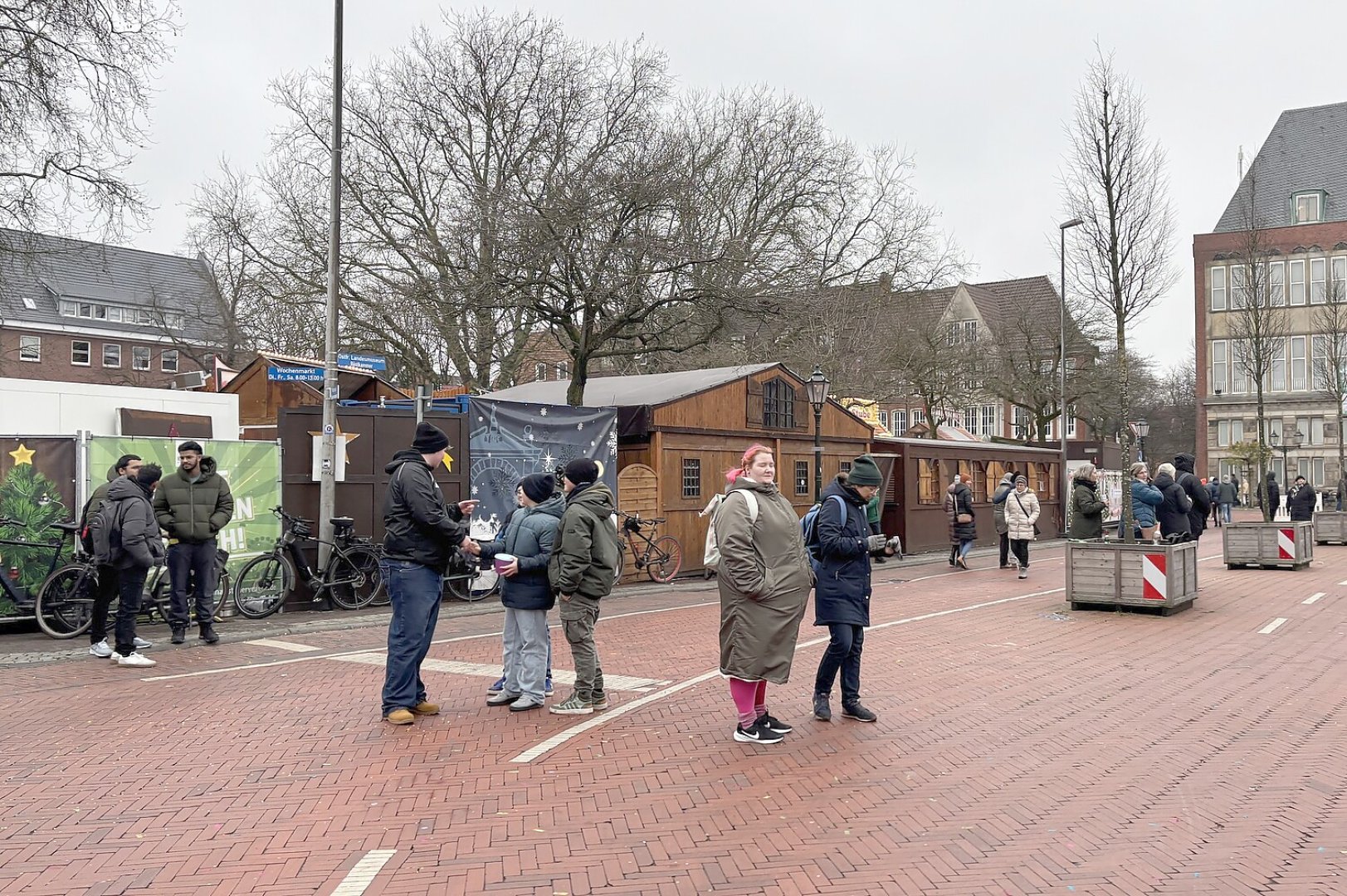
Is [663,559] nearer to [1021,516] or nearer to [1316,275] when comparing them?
[1021,516]

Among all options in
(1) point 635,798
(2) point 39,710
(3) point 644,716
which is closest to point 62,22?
(2) point 39,710

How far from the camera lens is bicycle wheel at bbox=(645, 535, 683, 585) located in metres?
17.5

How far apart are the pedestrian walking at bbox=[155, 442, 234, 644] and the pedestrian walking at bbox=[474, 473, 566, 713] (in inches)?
171

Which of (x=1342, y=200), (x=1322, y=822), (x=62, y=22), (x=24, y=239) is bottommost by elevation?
(x=1322, y=822)

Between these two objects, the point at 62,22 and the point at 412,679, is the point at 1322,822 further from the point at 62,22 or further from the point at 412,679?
the point at 62,22

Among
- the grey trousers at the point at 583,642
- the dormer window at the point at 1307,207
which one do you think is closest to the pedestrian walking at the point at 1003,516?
the grey trousers at the point at 583,642

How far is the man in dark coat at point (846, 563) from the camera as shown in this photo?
6723 millimetres

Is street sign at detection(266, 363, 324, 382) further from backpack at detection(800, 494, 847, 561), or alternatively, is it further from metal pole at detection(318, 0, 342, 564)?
→ backpack at detection(800, 494, 847, 561)

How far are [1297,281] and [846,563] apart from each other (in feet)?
188

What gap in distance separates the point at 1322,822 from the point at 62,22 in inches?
673

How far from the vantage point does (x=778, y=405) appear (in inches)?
830

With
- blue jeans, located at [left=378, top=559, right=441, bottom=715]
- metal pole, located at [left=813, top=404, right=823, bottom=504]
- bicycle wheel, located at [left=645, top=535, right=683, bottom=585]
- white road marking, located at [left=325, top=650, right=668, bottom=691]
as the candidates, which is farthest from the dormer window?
blue jeans, located at [left=378, top=559, right=441, bottom=715]

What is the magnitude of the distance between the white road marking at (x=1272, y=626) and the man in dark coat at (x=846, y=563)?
666 centimetres

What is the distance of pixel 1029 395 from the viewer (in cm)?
4216
